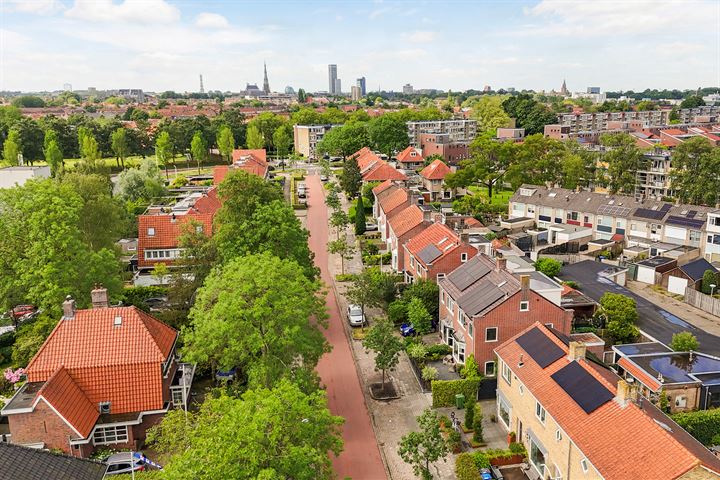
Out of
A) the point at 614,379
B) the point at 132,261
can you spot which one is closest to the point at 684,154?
the point at 614,379

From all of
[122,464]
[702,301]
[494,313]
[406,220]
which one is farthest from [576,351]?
[406,220]

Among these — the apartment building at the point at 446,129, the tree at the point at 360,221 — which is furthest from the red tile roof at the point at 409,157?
the tree at the point at 360,221

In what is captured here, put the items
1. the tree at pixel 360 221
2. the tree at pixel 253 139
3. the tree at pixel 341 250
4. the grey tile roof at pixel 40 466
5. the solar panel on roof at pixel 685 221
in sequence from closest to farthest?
the grey tile roof at pixel 40 466
the tree at pixel 341 250
the solar panel on roof at pixel 685 221
the tree at pixel 360 221
the tree at pixel 253 139

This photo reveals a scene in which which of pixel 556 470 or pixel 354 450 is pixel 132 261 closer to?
pixel 354 450

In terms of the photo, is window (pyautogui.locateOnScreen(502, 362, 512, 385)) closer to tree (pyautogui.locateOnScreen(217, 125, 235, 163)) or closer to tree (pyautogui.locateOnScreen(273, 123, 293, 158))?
tree (pyautogui.locateOnScreen(217, 125, 235, 163))

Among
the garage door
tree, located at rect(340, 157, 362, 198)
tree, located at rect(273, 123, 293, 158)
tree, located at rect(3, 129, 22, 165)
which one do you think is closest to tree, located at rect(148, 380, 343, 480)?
the garage door

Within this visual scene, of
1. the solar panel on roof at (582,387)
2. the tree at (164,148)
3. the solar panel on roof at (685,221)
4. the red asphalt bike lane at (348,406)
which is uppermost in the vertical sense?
the tree at (164,148)

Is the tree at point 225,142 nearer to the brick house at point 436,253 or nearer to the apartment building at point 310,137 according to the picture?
the apartment building at point 310,137
